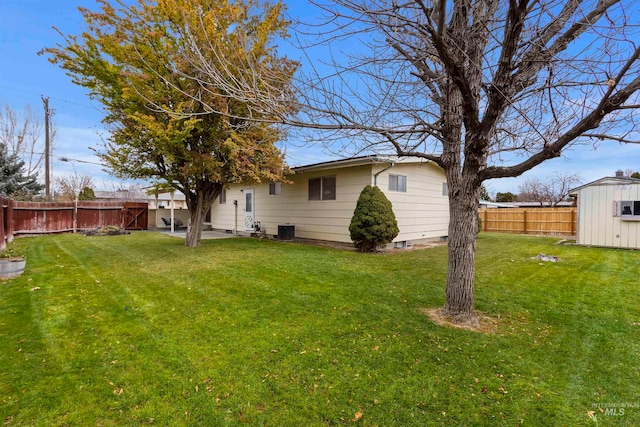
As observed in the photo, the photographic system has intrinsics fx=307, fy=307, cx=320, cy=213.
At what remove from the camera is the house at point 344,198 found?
994cm

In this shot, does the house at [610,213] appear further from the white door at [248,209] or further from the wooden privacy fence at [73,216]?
the wooden privacy fence at [73,216]

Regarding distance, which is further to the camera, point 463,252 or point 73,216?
point 73,216

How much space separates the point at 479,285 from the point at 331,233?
19.3ft

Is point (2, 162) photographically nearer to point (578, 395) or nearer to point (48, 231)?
point (48, 231)

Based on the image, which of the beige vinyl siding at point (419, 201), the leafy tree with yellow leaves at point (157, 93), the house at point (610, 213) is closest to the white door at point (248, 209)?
the leafy tree with yellow leaves at point (157, 93)

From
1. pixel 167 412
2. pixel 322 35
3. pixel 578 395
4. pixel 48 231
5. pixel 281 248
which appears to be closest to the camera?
pixel 167 412

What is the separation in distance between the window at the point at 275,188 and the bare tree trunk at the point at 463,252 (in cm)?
981

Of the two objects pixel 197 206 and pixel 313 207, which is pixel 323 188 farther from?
pixel 197 206

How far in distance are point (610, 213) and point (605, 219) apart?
25 cm

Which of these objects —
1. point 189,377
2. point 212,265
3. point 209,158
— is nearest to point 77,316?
point 189,377

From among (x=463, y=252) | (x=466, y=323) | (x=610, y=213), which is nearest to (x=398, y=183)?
(x=463, y=252)

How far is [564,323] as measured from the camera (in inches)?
152

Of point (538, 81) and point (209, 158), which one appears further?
point (209, 158)

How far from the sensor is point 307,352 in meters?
3.04
